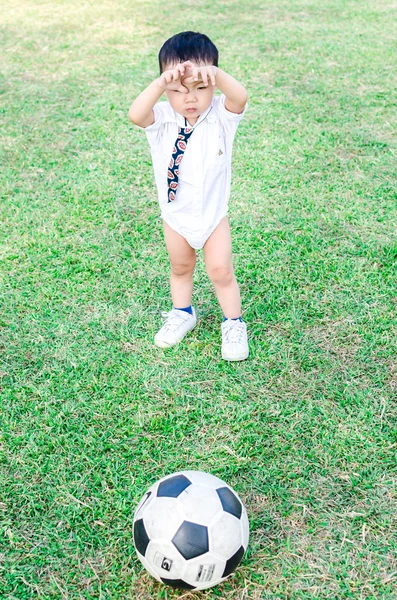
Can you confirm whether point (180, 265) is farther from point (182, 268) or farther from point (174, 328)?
point (174, 328)

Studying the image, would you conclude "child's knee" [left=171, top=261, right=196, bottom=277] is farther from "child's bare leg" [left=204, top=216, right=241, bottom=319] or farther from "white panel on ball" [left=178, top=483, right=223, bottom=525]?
"white panel on ball" [left=178, top=483, right=223, bottom=525]

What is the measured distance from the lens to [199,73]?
2.19 metres

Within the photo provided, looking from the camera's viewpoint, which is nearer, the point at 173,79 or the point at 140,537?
the point at 140,537

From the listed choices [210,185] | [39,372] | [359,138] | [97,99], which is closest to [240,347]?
[210,185]

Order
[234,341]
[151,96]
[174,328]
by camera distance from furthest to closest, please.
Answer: [174,328] → [234,341] → [151,96]

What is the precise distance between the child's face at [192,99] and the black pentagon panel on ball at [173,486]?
1.40m

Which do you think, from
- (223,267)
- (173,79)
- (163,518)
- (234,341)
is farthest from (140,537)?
(173,79)

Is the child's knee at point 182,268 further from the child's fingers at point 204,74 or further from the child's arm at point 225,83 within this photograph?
the child's fingers at point 204,74

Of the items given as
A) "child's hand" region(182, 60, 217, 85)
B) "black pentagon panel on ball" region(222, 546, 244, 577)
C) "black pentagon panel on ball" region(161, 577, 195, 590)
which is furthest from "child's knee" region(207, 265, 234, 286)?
"black pentagon panel on ball" region(161, 577, 195, 590)

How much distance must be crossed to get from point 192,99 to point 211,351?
1201mm

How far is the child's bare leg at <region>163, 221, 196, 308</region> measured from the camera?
268 cm

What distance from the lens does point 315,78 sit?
18.1ft

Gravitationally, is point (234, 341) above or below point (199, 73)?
below

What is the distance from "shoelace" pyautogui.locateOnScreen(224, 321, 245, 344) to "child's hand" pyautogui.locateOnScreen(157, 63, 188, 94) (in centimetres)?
114
